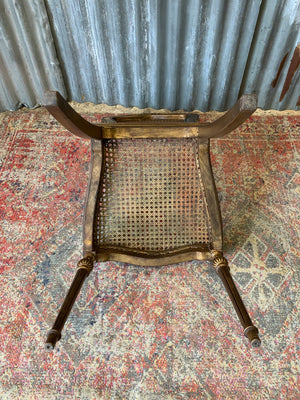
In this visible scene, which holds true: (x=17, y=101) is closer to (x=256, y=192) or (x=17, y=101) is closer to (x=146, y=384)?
(x=256, y=192)

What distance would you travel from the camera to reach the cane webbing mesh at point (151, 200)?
66.2 inches

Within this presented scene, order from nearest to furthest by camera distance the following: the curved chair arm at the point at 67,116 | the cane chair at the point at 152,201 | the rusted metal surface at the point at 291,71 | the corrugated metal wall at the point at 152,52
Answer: the curved chair arm at the point at 67,116 < the cane chair at the point at 152,201 < the corrugated metal wall at the point at 152,52 < the rusted metal surface at the point at 291,71

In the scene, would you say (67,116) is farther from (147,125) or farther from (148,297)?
(148,297)

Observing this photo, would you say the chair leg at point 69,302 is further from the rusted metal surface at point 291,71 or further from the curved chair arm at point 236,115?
the rusted metal surface at point 291,71

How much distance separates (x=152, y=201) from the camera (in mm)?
1763

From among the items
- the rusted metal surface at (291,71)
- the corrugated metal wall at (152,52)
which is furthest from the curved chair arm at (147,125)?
the rusted metal surface at (291,71)

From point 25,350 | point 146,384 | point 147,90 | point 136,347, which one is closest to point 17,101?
point 147,90

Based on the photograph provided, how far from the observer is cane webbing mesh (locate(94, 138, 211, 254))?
168cm

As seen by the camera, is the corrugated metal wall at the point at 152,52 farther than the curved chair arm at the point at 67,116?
Yes

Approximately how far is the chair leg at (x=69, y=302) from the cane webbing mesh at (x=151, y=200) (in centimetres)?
12

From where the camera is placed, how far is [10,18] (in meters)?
2.17

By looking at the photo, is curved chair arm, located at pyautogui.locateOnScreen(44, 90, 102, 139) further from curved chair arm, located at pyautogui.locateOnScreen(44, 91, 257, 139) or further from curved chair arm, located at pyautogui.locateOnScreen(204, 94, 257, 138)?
curved chair arm, located at pyautogui.locateOnScreen(204, 94, 257, 138)

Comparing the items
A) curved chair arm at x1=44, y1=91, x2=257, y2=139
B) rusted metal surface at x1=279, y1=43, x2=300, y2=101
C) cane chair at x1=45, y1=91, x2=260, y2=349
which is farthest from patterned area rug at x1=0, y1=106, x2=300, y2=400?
curved chair arm at x1=44, y1=91, x2=257, y2=139

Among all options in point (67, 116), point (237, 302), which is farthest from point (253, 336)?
point (67, 116)
